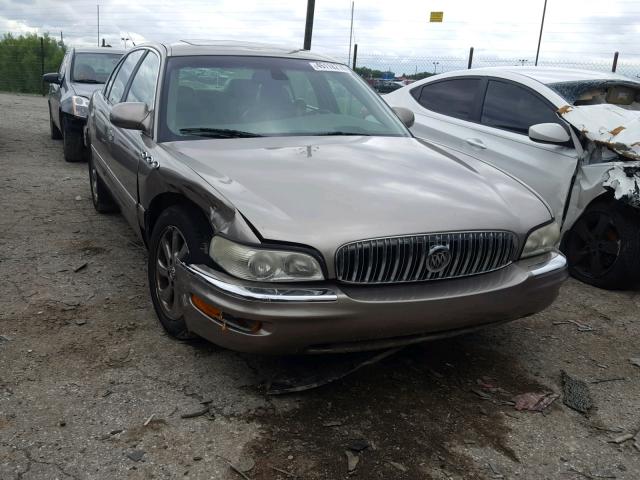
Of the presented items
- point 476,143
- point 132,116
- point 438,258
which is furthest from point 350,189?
point 476,143

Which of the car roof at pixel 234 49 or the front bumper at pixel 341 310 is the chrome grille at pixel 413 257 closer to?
the front bumper at pixel 341 310

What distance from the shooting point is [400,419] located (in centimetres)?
266

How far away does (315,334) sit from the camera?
8.04ft

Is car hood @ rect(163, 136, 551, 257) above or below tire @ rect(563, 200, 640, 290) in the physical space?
above

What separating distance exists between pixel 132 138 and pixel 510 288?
2474 millimetres

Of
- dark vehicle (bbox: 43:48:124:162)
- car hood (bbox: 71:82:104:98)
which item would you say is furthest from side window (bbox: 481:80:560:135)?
car hood (bbox: 71:82:104:98)

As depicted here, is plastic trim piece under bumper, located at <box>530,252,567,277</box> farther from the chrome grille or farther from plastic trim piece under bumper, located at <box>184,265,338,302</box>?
plastic trim piece under bumper, located at <box>184,265,338,302</box>

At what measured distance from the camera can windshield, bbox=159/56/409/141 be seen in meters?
3.54

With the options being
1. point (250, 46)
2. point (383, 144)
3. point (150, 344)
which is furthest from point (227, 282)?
point (250, 46)

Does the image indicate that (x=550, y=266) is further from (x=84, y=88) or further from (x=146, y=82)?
(x=84, y=88)

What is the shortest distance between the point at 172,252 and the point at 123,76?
2.40m

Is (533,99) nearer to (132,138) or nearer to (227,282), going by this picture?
(132,138)

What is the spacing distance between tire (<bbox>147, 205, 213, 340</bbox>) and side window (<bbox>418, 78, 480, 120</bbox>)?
3291mm

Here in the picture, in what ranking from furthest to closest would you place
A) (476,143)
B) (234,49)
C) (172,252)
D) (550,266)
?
(476,143) → (234,49) → (172,252) → (550,266)
